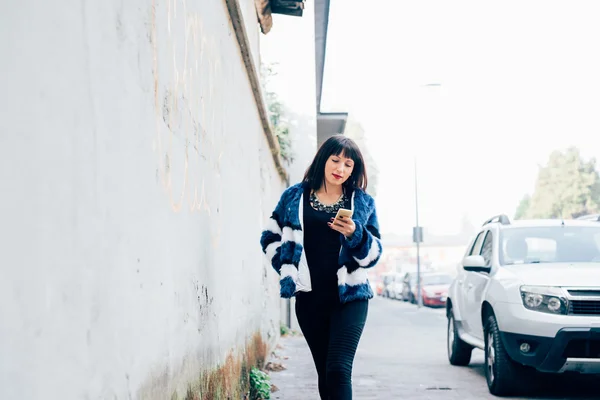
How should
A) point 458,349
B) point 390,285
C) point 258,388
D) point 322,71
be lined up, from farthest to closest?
point 390,285 → point 322,71 → point 458,349 → point 258,388

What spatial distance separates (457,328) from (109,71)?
754cm

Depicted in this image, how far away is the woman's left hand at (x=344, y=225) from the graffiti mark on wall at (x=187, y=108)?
0.73 m

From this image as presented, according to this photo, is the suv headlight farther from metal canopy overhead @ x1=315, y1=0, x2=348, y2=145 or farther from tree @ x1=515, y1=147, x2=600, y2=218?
tree @ x1=515, y1=147, x2=600, y2=218

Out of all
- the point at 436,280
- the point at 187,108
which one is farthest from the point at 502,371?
the point at 436,280

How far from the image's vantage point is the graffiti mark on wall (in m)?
3.13

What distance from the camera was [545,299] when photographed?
6512 mm

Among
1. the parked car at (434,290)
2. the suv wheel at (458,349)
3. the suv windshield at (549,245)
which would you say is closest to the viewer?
the suv windshield at (549,245)

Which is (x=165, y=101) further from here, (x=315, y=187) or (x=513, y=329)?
(x=513, y=329)

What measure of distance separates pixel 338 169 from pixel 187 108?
977 mm

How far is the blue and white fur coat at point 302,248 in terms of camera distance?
4.02m

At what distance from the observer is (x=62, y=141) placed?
6.04 ft

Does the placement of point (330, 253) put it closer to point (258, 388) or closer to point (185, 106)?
point (185, 106)

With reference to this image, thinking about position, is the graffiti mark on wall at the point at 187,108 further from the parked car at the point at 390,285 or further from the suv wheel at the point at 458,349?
the parked car at the point at 390,285

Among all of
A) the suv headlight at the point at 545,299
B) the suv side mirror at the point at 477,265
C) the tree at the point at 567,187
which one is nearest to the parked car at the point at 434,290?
the suv side mirror at the point at 477,265
